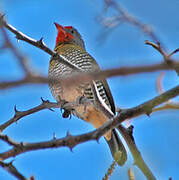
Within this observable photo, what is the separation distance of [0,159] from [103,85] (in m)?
3.52

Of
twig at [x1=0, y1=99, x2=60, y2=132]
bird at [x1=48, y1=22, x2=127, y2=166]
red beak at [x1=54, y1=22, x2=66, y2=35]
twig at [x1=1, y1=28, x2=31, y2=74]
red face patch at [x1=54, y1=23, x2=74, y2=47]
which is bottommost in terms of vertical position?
twig at [x1=1, y1=28, x2=31, y2=74]

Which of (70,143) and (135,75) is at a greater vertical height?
(70,143)

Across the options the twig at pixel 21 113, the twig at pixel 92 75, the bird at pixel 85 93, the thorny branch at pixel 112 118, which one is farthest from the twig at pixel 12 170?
the bird at pixel 85 93

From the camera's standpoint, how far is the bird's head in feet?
23.6

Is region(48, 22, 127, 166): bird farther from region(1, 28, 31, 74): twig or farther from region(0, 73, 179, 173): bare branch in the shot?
region(1, 28, 31, 74): twig

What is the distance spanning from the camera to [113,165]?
7.66 ft

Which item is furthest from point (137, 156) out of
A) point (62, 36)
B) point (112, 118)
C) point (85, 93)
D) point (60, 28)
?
point (60, 28)

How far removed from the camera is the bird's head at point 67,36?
7.20 meters

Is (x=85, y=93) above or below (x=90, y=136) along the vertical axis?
above

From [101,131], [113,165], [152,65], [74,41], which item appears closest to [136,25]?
[101,131]

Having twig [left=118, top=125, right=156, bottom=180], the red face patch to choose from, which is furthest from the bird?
twig [left=118, top=125, right=156, bottom=180]

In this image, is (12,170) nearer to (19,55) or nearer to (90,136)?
(90,136)

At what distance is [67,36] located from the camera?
7.31m

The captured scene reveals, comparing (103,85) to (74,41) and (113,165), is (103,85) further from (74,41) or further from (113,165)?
(113,165)
